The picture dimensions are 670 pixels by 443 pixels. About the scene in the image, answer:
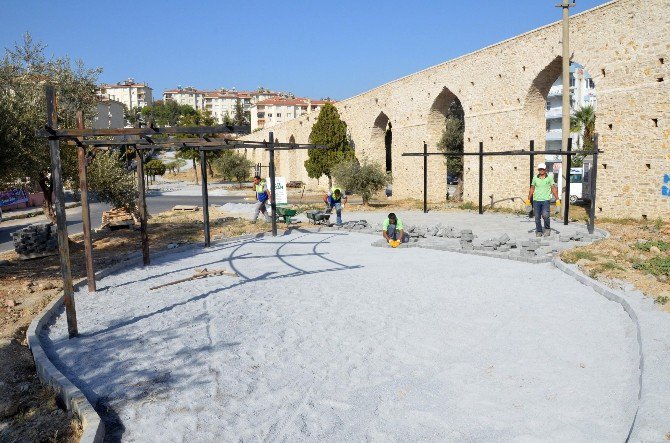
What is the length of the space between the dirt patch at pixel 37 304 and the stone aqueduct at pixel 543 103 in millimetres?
10442

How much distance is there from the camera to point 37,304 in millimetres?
8078

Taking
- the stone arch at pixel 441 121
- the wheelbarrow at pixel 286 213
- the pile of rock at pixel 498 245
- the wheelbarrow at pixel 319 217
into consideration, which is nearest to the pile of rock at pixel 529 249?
the pile of rock at pixel 498 245

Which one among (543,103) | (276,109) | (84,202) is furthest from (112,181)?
(276,109)

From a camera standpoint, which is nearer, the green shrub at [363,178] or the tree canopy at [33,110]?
the tree canopy at [33,110]

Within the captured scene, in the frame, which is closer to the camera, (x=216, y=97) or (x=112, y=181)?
(x=112, y=181)

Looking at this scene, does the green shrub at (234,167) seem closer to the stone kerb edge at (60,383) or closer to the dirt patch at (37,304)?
the dirt patch at (37,304)

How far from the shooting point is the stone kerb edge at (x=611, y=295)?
423 centimetres

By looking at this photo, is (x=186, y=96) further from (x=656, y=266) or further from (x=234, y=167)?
(x=656, y=266)

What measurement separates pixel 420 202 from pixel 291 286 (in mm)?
17298

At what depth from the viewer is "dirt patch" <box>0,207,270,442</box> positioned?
4273 millimetres

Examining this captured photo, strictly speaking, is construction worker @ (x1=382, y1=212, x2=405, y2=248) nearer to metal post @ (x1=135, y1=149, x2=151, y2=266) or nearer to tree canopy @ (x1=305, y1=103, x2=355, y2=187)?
metal post @ (x1=135, y1=149, x2=151, y2=266)

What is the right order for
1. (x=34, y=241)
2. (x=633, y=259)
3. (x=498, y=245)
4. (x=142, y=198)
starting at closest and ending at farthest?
(x=633, y=259), (x=142, y=198), (x=498, y=245), (x=34, y=241)

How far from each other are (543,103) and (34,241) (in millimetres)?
17495

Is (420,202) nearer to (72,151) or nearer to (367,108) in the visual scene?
(367,108)
